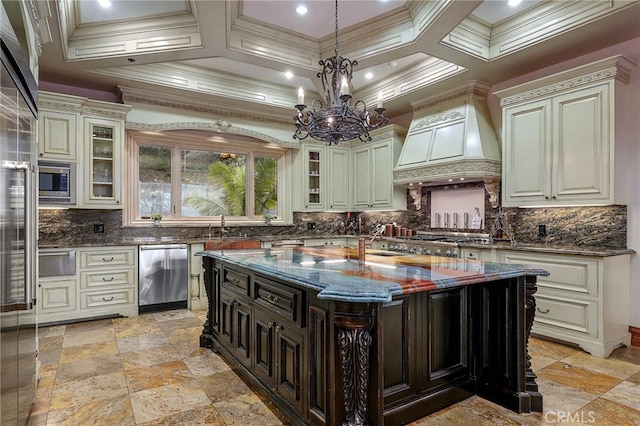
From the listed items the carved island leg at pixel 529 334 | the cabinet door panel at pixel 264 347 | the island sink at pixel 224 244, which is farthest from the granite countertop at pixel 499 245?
the cabinet door panel at pixel 264 347

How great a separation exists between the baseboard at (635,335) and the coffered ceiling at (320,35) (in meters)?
2.83

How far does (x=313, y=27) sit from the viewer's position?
3.85 m

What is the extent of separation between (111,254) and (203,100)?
2434 millimetres

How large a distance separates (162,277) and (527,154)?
461 centimetres

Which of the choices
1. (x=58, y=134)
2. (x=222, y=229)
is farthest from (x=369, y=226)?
(x=58, y=134)

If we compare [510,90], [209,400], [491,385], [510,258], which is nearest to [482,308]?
[491,385]

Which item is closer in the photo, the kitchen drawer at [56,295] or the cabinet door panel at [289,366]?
the cabinet door panel at [289,366]

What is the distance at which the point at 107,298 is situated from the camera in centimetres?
430

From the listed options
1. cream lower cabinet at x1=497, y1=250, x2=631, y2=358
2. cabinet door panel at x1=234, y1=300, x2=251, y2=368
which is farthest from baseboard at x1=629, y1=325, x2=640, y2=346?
cabinet door panel at x1=234, y1=300, x2=251, y2=368

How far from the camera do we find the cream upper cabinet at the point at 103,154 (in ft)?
14.5

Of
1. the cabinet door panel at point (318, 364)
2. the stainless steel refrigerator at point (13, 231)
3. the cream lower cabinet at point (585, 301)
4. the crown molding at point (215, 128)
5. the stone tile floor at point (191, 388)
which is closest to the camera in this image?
the stainless steel refrigerator at point (13, 231)

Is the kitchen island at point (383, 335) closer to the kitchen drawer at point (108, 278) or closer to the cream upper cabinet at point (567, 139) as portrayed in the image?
the cream upper cabinet at point (567, 139)

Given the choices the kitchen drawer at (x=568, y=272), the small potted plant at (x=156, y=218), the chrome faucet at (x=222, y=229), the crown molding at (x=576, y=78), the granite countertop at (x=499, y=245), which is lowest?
the kitchen drawer at (x=568, y=272)

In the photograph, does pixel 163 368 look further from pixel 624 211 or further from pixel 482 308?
pixel 624 211
